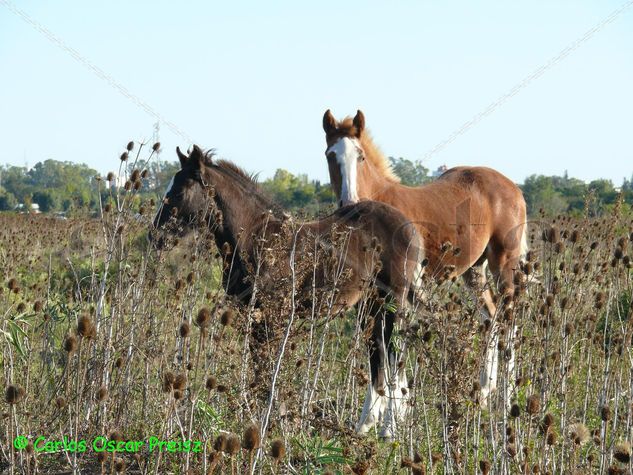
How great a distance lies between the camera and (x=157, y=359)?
4.70 m

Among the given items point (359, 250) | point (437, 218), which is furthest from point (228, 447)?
point (437, 218)

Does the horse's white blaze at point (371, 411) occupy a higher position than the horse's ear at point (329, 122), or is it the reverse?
the horse's ear at point (329, 122)

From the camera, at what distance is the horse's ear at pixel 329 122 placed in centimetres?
839

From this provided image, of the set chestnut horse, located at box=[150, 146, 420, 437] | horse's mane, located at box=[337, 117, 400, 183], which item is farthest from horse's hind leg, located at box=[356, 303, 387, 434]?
horse's mane, located at box=[337, 117, 400, 183]

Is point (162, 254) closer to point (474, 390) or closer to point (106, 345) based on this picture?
point (106, 345)

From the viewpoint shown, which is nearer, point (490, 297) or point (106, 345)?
point (106, 345)

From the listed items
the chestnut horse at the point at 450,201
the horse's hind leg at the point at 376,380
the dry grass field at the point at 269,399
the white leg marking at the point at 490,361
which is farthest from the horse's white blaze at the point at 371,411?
the chestnut horse at the point at 450,201

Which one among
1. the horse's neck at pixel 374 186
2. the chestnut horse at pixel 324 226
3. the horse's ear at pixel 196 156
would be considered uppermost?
the horse's neck at pixel 374 186

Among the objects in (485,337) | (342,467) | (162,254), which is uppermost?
(162,254)

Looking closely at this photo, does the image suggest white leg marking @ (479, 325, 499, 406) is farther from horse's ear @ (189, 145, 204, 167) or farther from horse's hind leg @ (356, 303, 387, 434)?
horse's ear @ (189, 145, 204, 167)

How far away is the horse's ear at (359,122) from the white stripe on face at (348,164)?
0.65ft

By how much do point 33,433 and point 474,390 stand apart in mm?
2025

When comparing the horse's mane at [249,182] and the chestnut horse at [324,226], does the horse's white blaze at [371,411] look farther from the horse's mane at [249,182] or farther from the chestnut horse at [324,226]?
the horse's mane at [249,182]

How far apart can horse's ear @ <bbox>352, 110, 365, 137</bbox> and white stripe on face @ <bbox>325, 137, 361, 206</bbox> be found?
197mm
